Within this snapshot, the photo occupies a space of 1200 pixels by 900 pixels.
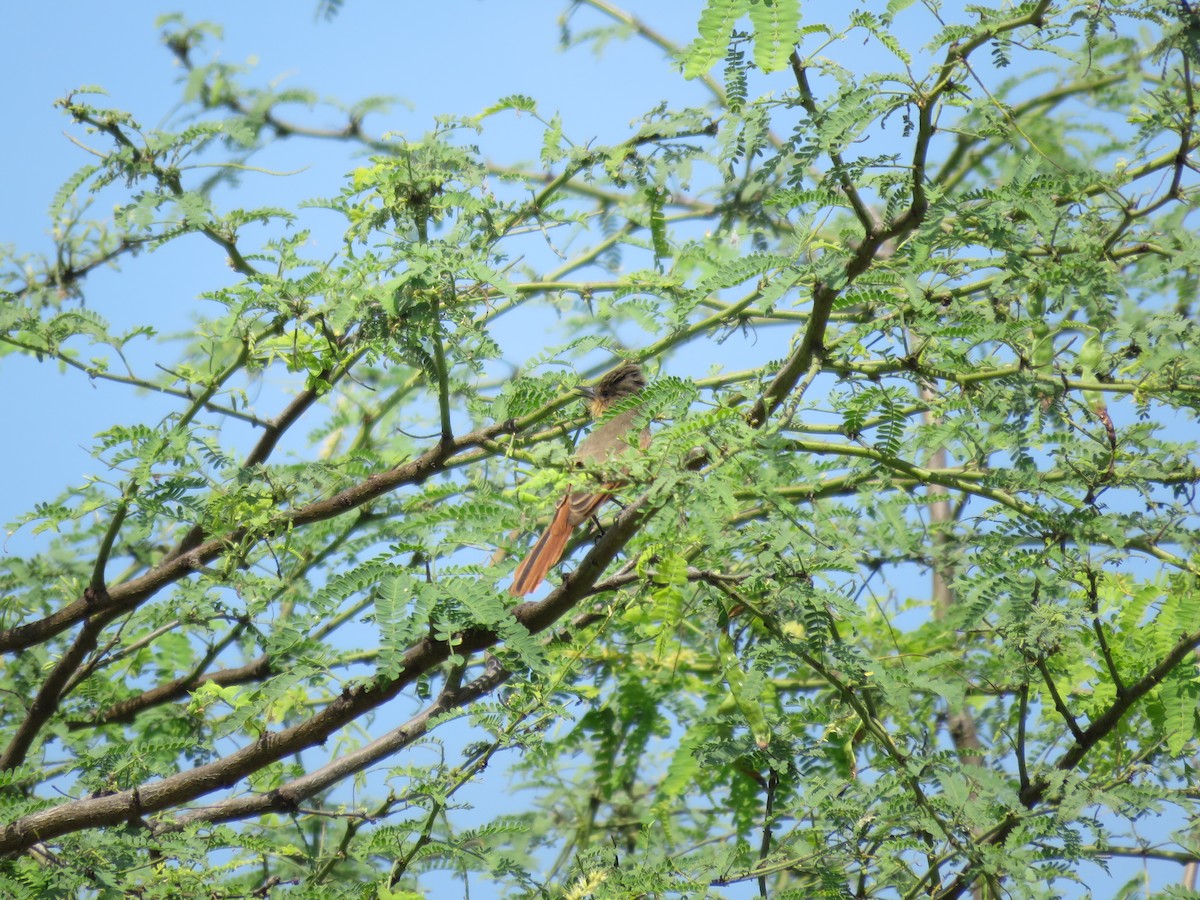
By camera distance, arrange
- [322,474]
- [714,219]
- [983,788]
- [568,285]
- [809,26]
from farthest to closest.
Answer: [714,219]
[568,285]
[322,474]
[983,788]
[809,26]

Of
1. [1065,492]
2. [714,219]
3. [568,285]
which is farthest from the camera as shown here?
[714,219]

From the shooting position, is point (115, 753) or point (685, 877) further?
point (115, 753)

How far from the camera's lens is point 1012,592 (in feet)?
9.66

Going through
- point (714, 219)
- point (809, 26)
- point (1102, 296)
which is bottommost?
point (1102, 296)

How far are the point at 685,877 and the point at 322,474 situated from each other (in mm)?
1460

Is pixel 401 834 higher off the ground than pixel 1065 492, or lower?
lower

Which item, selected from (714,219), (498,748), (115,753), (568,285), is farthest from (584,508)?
(714,219)

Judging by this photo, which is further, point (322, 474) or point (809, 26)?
point (322, 474)

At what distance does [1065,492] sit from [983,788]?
804mm

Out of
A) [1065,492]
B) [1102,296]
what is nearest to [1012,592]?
[1065,492]

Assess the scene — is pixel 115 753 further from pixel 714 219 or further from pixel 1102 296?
pixel 714 219

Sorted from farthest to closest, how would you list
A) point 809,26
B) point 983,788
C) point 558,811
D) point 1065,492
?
point 558,811 < point 1065,492 < point 983,788 < point 809,26

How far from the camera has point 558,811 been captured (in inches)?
193

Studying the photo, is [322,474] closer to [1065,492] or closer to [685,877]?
[685,877]
